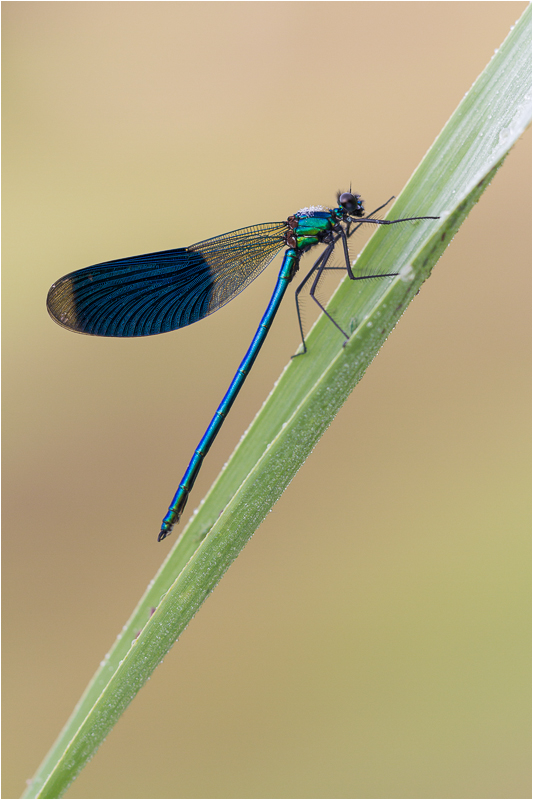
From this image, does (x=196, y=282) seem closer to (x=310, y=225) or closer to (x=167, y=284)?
(x=167, y=284)

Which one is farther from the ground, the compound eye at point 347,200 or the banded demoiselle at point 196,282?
the compound eye at point 347,200

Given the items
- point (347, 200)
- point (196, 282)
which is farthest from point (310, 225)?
point (196, 282)

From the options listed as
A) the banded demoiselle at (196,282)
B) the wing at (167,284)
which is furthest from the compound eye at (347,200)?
the wing at (167,284)

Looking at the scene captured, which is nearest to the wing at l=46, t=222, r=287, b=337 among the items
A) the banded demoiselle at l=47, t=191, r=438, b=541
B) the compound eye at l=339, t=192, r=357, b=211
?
the banded demoiselle at l=47, t=191, r=438, b=541

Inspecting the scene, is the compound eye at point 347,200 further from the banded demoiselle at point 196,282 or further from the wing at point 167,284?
the wing at point 167,284

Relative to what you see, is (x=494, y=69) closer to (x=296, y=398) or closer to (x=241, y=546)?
(x=296, y=398)

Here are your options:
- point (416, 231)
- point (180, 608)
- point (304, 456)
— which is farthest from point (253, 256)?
point (180, 608)
